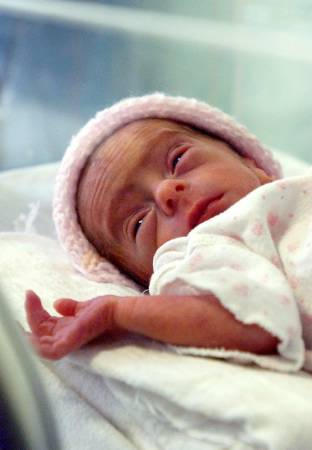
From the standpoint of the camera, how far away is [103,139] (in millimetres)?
1049

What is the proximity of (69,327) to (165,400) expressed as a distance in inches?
4.9

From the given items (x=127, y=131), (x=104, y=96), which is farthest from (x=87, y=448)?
(x=104, y=96)

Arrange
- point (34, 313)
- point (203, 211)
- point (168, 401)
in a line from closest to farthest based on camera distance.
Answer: point (168, 401) < point (34, 313) < point (203, 211)

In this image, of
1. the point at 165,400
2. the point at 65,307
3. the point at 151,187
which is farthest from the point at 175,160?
the point at 165,400

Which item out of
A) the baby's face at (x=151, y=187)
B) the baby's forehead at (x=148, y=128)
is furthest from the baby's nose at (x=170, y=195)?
the baby's forehead at (x=148, y=128)

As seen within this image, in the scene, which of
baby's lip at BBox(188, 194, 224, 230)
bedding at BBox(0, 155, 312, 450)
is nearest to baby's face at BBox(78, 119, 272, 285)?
baby's lip at BBox(188, 194, 224, 230)

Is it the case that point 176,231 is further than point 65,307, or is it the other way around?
point 176,231

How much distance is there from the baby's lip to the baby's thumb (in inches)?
7.3

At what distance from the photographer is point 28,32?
177cm

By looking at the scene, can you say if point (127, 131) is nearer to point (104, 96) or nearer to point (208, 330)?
point (208, 330)

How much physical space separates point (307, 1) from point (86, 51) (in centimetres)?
69

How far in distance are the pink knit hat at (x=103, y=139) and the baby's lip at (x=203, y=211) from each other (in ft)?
0.57

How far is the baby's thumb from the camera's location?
776 mm

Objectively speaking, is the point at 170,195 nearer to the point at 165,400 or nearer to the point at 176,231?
the point at 176,231
